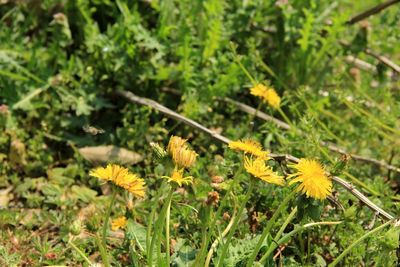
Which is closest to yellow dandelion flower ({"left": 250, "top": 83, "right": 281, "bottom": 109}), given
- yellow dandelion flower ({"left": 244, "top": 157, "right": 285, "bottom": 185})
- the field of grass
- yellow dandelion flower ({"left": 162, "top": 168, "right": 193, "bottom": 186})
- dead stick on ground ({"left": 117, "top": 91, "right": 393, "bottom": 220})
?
the field of grass

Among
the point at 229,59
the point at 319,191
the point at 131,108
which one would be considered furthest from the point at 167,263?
the point at 229,59

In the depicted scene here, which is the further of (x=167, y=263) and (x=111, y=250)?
(x=111, y=250)

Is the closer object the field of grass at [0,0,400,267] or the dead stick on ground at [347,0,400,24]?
the field of grass at [0,0,400,267]

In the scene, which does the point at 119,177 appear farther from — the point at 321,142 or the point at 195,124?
the point at 321,142

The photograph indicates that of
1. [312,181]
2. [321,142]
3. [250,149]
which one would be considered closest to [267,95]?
[321,142]

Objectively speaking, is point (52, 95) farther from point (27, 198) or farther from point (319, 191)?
point (319, 191)

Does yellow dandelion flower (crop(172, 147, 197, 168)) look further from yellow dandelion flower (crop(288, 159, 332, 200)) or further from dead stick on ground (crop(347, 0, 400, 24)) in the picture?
dead stick on ground (crop(347, 0, 400, 24))
